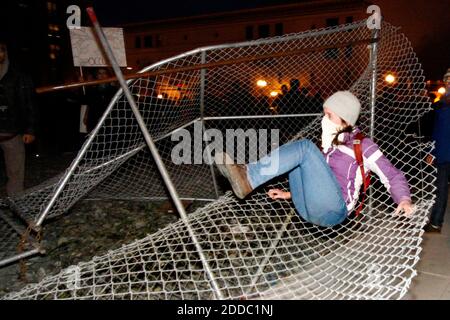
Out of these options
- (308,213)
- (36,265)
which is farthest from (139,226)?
(308,213)

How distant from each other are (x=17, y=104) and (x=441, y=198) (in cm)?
513

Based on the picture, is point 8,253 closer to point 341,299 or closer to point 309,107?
point 341,299

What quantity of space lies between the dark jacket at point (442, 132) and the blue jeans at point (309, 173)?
7.14ft

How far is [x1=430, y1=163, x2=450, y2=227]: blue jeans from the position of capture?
169 inches

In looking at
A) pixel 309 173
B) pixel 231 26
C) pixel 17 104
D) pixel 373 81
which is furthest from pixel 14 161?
pixel 231 26

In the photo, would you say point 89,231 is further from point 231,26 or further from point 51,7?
point 51,7

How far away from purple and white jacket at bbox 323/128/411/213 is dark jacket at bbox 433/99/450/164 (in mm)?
1895

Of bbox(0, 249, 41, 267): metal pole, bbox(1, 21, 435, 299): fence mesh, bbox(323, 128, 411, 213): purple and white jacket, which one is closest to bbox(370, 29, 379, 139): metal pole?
bbox(1, 21, 435, 299): fence mesh

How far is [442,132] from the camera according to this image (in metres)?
4.33

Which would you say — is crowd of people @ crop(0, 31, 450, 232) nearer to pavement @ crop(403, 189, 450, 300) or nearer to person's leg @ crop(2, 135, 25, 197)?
person's leg @ crop(2, 135, 25, 197)

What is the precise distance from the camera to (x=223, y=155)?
2709 millimetres

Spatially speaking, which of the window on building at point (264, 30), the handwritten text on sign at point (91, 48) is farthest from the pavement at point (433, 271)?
the window on building at point (264, 30)
